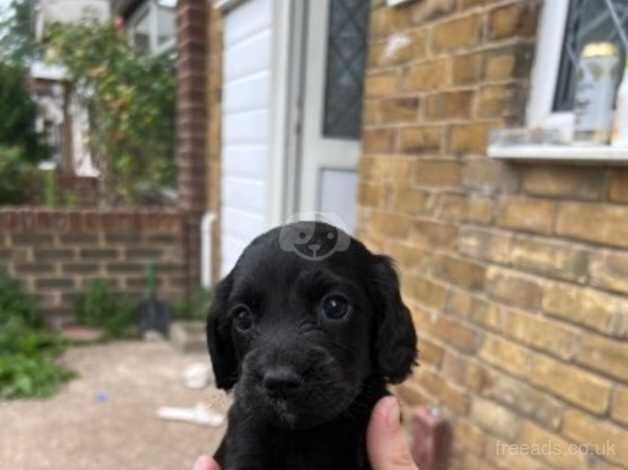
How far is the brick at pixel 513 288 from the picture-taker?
2.30 m

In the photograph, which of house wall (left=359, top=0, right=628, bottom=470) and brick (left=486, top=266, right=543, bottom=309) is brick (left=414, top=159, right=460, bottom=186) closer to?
house wall (left=359, top=0, right=628, bottom=470)

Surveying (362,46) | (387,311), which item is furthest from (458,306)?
(362,46)

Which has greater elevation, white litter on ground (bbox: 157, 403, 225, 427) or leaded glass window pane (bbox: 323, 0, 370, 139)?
leaded glass window pane (bbox: 323, 0, 370, 139)

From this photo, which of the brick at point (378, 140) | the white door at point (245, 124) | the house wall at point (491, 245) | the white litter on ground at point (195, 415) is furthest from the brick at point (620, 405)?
the white door at point (245, 124)

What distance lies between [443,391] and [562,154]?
4.27 feet

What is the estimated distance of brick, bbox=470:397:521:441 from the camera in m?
2.42

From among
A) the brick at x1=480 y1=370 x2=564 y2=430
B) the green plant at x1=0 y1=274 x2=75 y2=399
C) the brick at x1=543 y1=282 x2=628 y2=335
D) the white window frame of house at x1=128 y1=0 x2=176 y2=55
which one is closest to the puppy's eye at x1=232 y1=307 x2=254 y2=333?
the brick at x1=543 y1=282 x2=628 y2=335

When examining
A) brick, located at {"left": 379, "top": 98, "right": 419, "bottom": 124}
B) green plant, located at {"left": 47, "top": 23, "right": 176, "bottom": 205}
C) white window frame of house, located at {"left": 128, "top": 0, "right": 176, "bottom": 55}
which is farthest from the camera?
white window frame of house, located at {"left": 128, "top": 0, "right": 176, "bottom": 55}

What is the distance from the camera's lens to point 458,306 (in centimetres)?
271

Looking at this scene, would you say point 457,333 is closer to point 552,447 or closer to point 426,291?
point 426,291

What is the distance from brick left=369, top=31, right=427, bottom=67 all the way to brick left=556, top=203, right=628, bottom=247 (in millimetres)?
1115

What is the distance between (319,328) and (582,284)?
116cm

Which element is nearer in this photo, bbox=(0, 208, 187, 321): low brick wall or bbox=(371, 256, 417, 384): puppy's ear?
bbox=(371, 256, 417, 384): puppy's ear

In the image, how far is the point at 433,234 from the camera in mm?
2844
